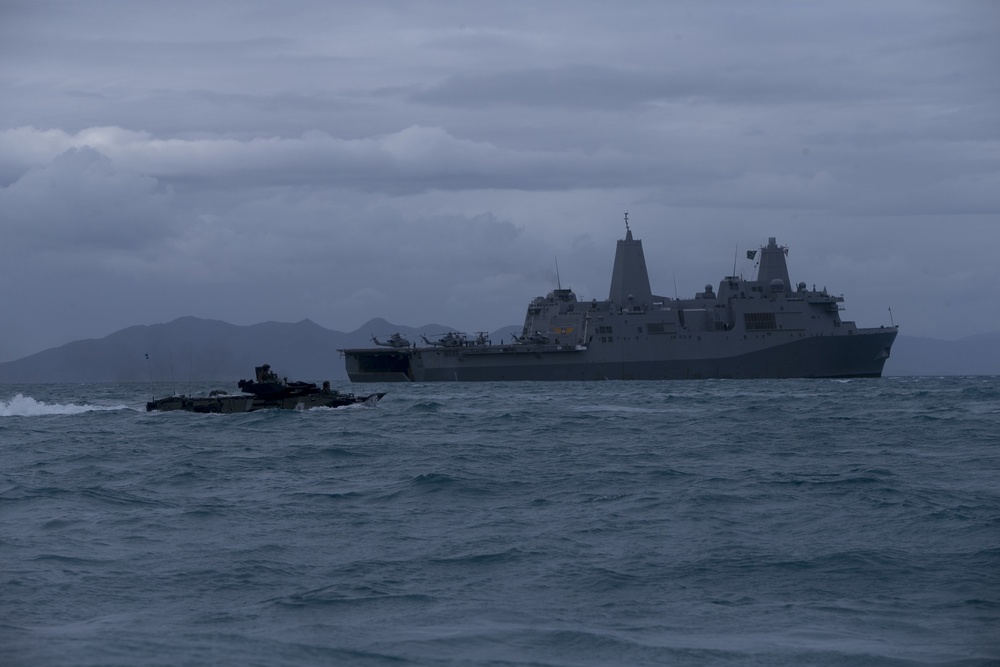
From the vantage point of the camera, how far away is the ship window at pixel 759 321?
9512 cm

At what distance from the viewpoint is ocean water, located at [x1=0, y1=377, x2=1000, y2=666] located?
1218cm

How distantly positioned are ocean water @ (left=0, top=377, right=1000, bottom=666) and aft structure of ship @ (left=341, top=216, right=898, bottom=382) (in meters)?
59.3

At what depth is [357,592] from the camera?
1440 cm

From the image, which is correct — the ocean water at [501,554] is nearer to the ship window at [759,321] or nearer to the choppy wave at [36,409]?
the choppy wave at [36,409]

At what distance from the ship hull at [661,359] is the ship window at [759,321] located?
748 mm

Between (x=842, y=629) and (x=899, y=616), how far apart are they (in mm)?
994

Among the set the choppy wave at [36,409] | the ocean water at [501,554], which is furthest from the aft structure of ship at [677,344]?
the ocean water at [501,554]

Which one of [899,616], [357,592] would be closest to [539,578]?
[357,592]

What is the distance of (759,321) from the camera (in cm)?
9550

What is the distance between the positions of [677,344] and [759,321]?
737cm

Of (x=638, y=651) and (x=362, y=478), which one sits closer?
(x=638, y=651)

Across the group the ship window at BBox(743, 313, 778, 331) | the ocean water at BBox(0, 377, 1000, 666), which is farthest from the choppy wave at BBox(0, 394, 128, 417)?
the ship window at BBox(743, 313, 778, 331)

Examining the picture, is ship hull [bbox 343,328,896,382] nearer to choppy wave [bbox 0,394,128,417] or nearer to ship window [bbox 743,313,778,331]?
ship window [bbox 743,313,778,331]

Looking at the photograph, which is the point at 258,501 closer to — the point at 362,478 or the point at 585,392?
the point at 362,478
